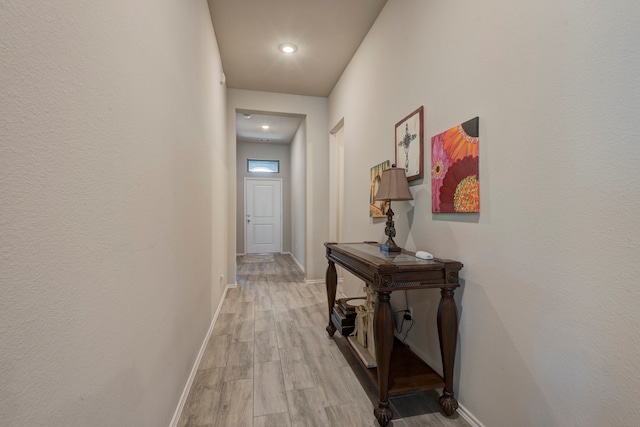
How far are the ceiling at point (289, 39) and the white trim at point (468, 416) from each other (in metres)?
2.98

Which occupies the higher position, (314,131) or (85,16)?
(314,131)

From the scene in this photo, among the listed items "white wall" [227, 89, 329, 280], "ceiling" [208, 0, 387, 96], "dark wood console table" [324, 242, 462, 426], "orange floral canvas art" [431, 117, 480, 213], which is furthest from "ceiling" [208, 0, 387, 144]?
"dark wood console table" [324, 242, 462, 426]

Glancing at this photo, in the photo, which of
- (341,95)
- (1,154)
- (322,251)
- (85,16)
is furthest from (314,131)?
(1,154)

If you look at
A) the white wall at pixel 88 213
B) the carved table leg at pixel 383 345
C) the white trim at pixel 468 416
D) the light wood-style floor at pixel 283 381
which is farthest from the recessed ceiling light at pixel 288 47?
the white trim at pixel 468 416

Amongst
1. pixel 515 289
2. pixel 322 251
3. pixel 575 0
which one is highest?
pixel 575 0

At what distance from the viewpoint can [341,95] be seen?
3.66m

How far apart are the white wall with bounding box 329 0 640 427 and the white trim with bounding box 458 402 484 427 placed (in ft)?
0.11

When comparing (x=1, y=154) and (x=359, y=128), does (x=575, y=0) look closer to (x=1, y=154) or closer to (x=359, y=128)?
(x=1, y=154)

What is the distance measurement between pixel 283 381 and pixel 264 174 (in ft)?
19.6

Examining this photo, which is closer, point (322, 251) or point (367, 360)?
point (367, 360)

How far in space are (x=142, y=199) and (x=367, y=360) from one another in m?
1.55

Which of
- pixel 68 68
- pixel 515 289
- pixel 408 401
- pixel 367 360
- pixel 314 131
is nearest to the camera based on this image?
pixel 68 68

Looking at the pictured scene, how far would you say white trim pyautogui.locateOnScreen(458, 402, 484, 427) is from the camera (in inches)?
55.6

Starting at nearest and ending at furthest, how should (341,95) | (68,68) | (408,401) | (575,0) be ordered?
(68,68)
(575,0)
(408,401)
(341,95)
